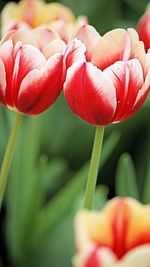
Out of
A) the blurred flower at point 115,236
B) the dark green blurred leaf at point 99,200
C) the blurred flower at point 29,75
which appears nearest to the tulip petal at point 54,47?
the blurred flower at point 29,75

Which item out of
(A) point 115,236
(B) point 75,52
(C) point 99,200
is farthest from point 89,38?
(C) point 99,200

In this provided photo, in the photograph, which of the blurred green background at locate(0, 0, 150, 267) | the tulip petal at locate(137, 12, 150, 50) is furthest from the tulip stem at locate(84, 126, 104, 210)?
the blurred green background at locate(0, 0, 150, 267)

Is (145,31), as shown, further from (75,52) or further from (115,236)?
(115,236)

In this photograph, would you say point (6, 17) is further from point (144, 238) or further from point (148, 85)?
point (144, 238)

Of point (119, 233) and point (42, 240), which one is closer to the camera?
point (119, 233)

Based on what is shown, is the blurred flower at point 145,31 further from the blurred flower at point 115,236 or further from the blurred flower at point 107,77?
the blurred flower at point 115,236

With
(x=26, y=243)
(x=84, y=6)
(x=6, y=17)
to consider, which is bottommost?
(x=26, y=243)

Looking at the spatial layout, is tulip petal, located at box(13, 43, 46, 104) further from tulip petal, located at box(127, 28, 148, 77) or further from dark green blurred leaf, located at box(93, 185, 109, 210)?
dark green blurred leaf, located at box(93, 185, 109, 210)

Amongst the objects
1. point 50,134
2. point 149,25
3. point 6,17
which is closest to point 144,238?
point 149,25
